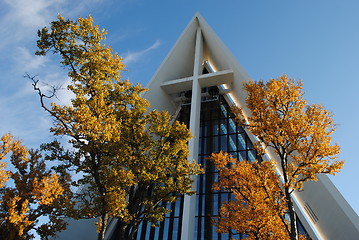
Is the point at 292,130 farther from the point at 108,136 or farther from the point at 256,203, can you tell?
the point at 108,136

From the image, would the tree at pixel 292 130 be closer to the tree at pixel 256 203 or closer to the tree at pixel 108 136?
the tree at pixel 256 203

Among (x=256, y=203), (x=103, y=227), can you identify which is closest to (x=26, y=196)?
(x=103, y=227)

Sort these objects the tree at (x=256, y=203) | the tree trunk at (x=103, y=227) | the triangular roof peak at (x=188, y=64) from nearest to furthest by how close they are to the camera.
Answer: the tree trunk at (x=103, y=227)
the tree at (x=256, y=203)
the triangular roof peak at (x=188, y=64)

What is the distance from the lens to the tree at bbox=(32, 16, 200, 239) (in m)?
6.42

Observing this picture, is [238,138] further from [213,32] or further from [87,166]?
[87,166]

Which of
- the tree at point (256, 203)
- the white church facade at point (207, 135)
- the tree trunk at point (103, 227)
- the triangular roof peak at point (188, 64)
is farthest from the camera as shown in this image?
the triangular roof peak at point (188, 64)

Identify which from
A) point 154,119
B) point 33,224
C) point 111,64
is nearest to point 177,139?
point 154,119

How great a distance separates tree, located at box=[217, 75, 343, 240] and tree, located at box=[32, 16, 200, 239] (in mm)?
2231

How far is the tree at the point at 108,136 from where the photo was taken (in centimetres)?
642

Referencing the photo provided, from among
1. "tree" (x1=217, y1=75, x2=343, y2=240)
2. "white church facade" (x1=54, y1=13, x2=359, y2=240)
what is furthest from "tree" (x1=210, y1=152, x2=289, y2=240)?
"white church facade" (x1=54, y1=13, x2=359, y2=240)

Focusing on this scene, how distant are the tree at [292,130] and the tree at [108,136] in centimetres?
223

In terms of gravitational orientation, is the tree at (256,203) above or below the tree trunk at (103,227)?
above

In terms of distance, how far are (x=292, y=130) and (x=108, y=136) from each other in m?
4.44

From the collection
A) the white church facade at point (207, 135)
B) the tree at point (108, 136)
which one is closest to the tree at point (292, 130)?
the tree at point (108, 136)
